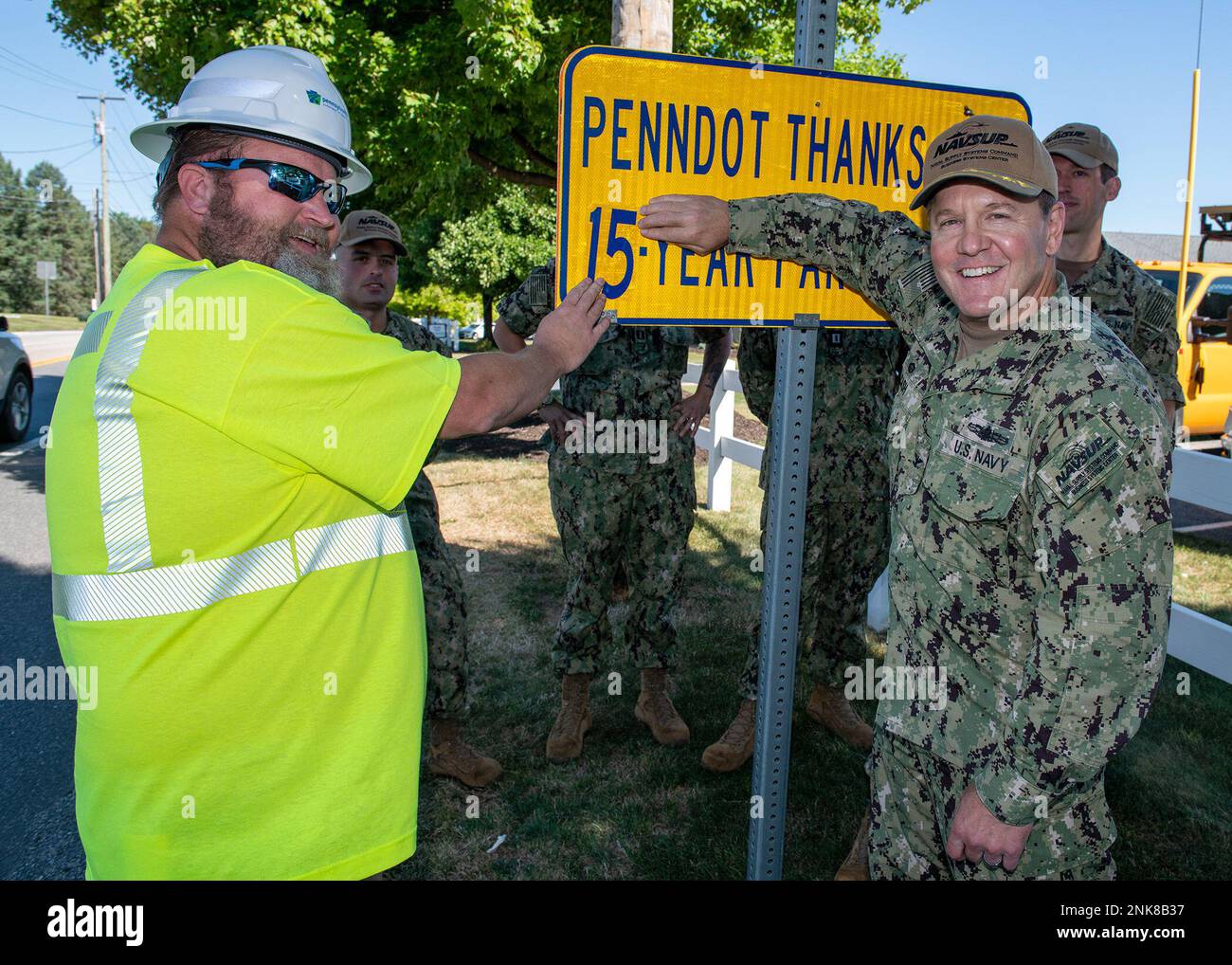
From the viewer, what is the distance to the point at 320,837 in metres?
1.62

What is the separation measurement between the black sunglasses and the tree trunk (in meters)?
4.11

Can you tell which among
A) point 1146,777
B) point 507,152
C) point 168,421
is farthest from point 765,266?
point 507,152

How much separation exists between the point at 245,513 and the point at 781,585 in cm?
141

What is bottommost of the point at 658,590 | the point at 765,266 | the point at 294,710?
the point at 658,590

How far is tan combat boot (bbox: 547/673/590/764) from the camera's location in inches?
158

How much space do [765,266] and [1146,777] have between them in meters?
3.05

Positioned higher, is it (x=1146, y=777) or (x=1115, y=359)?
(x=1115, y=359)

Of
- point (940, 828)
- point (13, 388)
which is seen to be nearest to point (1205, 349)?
point (940, 828)

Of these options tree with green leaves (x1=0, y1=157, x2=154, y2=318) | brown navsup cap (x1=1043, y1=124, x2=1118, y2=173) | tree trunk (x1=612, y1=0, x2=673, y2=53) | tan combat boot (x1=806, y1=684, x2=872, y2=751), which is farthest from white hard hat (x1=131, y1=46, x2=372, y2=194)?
tree with green leaves (x1=0, y1=157, x2=154, y2=318)

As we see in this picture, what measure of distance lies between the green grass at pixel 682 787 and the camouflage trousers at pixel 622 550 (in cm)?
43

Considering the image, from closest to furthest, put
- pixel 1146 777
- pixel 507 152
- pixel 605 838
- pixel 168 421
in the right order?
pixel 168 421 → pixel 605 838 → pixel 1146 777 → pixel 507 152

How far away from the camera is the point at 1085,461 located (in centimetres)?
155

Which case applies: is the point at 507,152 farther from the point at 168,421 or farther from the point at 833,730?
the point at 168,421

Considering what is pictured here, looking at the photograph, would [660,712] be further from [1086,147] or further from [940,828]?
[1086,147]
